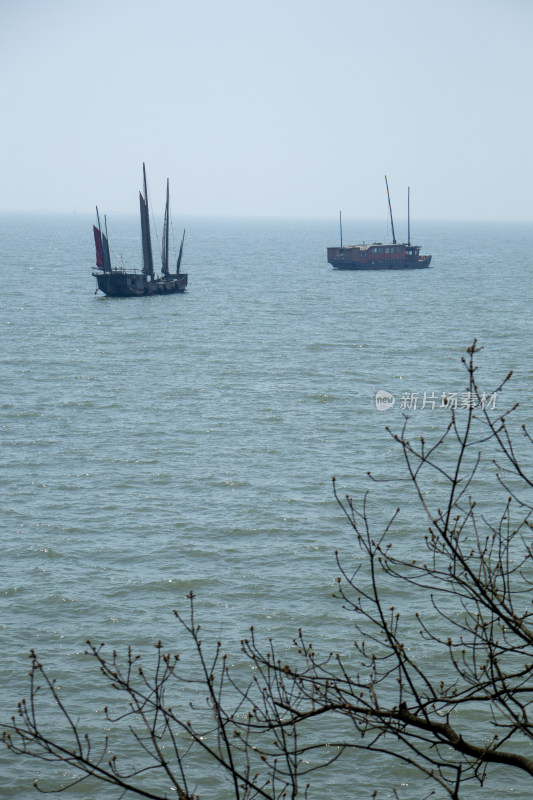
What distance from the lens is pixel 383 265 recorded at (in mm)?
111375

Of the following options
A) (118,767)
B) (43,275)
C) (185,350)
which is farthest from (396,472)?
(43,275)

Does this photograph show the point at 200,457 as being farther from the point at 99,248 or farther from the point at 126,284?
the point at 126,284

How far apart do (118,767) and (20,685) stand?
3.09m

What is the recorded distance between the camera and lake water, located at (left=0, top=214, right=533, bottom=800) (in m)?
19.2

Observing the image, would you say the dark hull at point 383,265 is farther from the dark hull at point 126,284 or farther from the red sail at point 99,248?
the red sail at point 99,248

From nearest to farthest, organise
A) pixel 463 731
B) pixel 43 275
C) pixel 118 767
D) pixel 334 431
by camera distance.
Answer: pixel 118 767
pixel 463 731
pixel 334 431
pixel 43 275

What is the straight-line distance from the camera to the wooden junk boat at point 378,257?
110m

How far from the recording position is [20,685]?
55.0ft

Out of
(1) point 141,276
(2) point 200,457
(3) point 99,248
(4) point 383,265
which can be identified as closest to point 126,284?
(1) point 141,276

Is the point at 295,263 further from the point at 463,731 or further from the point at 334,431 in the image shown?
the point at 463,731

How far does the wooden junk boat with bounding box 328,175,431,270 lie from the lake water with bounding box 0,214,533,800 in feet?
115

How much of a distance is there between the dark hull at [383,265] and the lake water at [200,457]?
35.5 meters

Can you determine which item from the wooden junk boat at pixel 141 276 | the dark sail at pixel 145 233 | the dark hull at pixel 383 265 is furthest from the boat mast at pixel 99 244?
the dark hull at pixel 383 265

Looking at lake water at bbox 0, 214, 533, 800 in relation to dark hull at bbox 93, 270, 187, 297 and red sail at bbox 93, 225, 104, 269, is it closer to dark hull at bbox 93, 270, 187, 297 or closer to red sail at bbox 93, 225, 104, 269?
dark hull at bbox 93, 270, 187, 297
